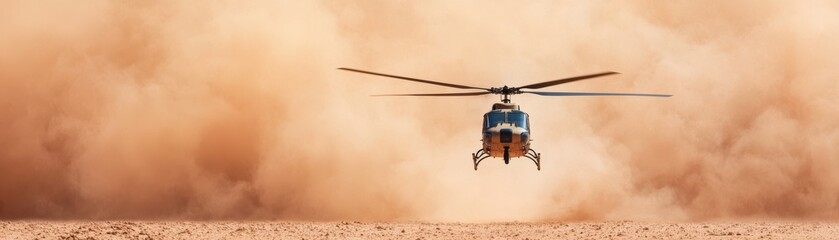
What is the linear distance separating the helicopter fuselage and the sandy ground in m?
2.30

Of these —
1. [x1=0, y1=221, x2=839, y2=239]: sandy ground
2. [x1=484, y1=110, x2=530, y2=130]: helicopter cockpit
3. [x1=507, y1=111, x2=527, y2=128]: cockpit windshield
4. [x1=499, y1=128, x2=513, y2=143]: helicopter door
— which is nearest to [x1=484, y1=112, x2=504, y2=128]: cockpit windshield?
[x1=484, y1=110, x2=530, y2=130]: helicopter cockpit

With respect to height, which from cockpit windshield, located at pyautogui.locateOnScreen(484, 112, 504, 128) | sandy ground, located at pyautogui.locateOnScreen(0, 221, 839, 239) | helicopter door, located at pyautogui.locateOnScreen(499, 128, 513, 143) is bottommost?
sandy ground, located at pyautogui.locateOnScreen(0, 221, 839, 239)

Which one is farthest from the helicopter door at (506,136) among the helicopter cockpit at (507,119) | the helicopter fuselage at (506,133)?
the helicopter cockpit at (507,119)

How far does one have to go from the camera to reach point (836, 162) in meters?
44.8

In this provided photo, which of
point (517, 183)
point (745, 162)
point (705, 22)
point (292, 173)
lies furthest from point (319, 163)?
point (705, 22)

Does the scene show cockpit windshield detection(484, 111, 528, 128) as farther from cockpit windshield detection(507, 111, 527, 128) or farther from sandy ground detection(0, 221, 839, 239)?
sandy ground detection(0, 221, 839, 239)

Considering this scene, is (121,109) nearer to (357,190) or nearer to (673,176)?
(357,190)

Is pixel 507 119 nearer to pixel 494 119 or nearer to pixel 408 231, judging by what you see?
pixel 494 119

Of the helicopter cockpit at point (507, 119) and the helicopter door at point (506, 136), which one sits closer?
the helicopter door at point (506, 136)

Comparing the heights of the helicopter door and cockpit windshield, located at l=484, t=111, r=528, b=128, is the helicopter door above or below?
below

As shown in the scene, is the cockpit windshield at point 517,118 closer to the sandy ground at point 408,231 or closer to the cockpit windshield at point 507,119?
the cockpit windshield at point 507,119

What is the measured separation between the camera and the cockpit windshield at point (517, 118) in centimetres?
3077

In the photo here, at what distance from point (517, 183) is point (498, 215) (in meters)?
2.74

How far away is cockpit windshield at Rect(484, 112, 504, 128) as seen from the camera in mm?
30797
